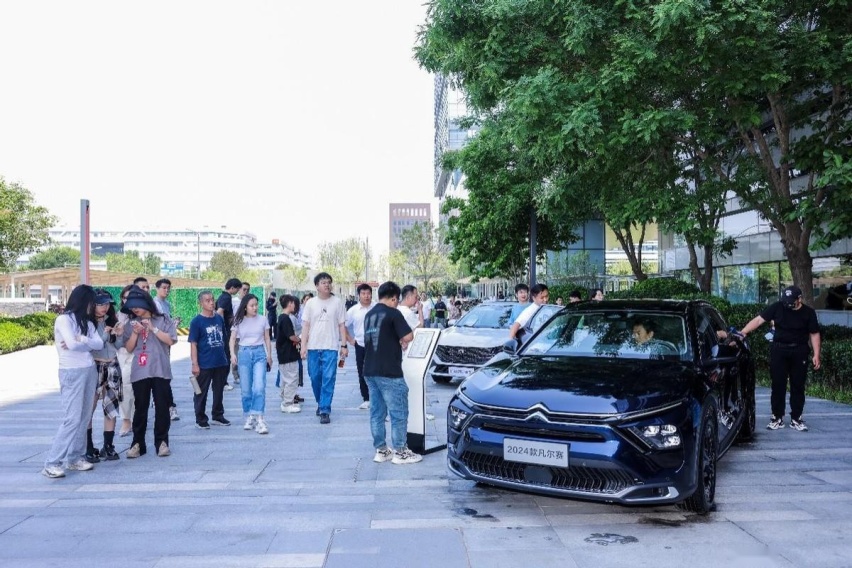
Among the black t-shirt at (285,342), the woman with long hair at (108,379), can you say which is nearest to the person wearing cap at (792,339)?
the black t-shirt at (285,342)

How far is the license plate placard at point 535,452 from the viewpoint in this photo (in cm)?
479

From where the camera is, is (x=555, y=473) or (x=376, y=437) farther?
(x=376, y=437)

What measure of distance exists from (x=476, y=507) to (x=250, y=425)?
13.4 ft

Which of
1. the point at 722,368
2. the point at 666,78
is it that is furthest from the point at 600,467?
the point at 666,78

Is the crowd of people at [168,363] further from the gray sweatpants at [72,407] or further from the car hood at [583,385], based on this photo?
the car hood at [583,385]

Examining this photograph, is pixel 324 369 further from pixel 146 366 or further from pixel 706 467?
pixel 706 467

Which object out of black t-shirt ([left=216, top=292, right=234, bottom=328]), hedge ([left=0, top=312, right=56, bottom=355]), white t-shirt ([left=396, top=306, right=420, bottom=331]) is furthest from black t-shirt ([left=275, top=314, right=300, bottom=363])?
hedge ([left=0, top=312, right=56, bottom=355])

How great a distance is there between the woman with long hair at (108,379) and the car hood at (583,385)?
146 inches

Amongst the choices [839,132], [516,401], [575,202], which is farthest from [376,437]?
[575,202]

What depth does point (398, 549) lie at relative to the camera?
455cm

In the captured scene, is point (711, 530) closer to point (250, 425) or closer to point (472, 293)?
point (250, 425)

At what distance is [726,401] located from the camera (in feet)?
20.7

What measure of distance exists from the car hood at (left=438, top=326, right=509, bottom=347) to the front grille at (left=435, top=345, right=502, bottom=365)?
0.22 feet

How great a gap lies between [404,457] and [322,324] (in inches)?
107
